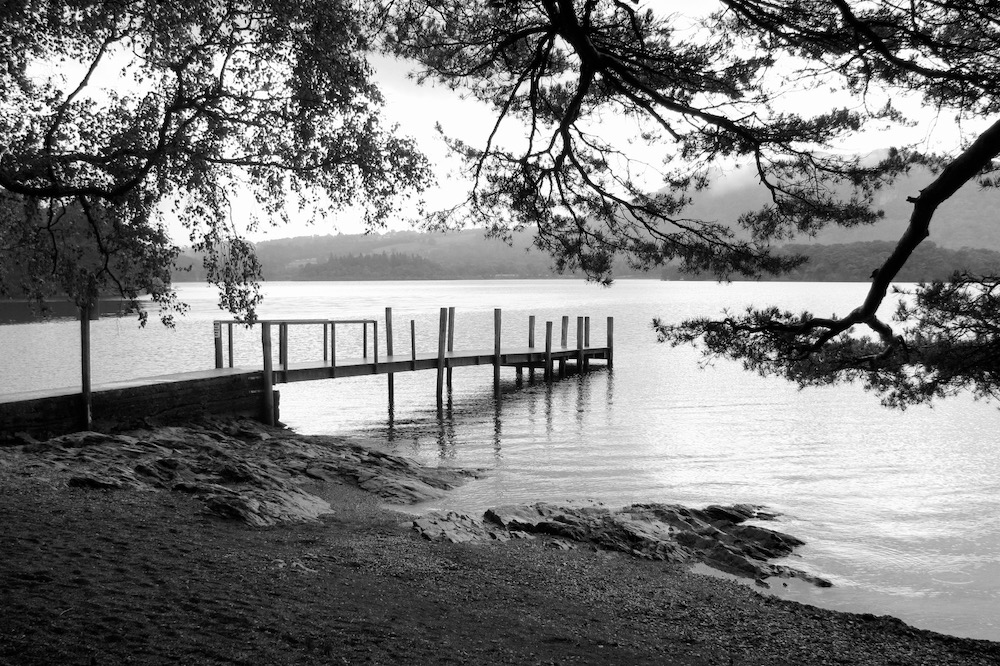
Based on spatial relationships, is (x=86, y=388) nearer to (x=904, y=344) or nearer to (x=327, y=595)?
(x=327, y=595)

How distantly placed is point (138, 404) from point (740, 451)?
1267 centimetres

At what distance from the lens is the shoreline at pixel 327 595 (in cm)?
458

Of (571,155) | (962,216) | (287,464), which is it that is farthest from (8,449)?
(962,216)

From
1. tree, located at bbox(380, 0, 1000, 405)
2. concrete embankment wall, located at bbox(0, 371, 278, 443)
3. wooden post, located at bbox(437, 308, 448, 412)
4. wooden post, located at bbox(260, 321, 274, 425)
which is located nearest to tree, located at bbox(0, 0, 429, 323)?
tree, located at bbox(380, 0, 1000, 405)

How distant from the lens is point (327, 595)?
18.6ft

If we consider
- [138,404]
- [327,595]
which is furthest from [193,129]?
[138,404]

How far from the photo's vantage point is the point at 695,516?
37.1 feet

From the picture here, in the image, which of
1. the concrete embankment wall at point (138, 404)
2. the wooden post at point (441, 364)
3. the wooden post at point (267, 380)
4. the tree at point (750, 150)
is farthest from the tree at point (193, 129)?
the wooden post at point (441, 364)

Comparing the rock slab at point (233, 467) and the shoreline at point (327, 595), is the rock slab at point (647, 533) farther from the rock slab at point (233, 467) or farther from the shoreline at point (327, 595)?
the rock slab at point (233, 467)

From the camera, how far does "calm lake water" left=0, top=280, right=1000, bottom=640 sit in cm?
1015

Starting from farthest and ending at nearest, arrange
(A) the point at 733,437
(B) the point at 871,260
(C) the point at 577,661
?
(B) the point at 871,260, (A) the point at 733,437, (C) the point at 577,661

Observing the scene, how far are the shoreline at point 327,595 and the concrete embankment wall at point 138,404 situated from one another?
2.21 meters

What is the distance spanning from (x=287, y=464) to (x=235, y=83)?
6.64m

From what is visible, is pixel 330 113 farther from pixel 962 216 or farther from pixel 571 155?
pixel 962 216
